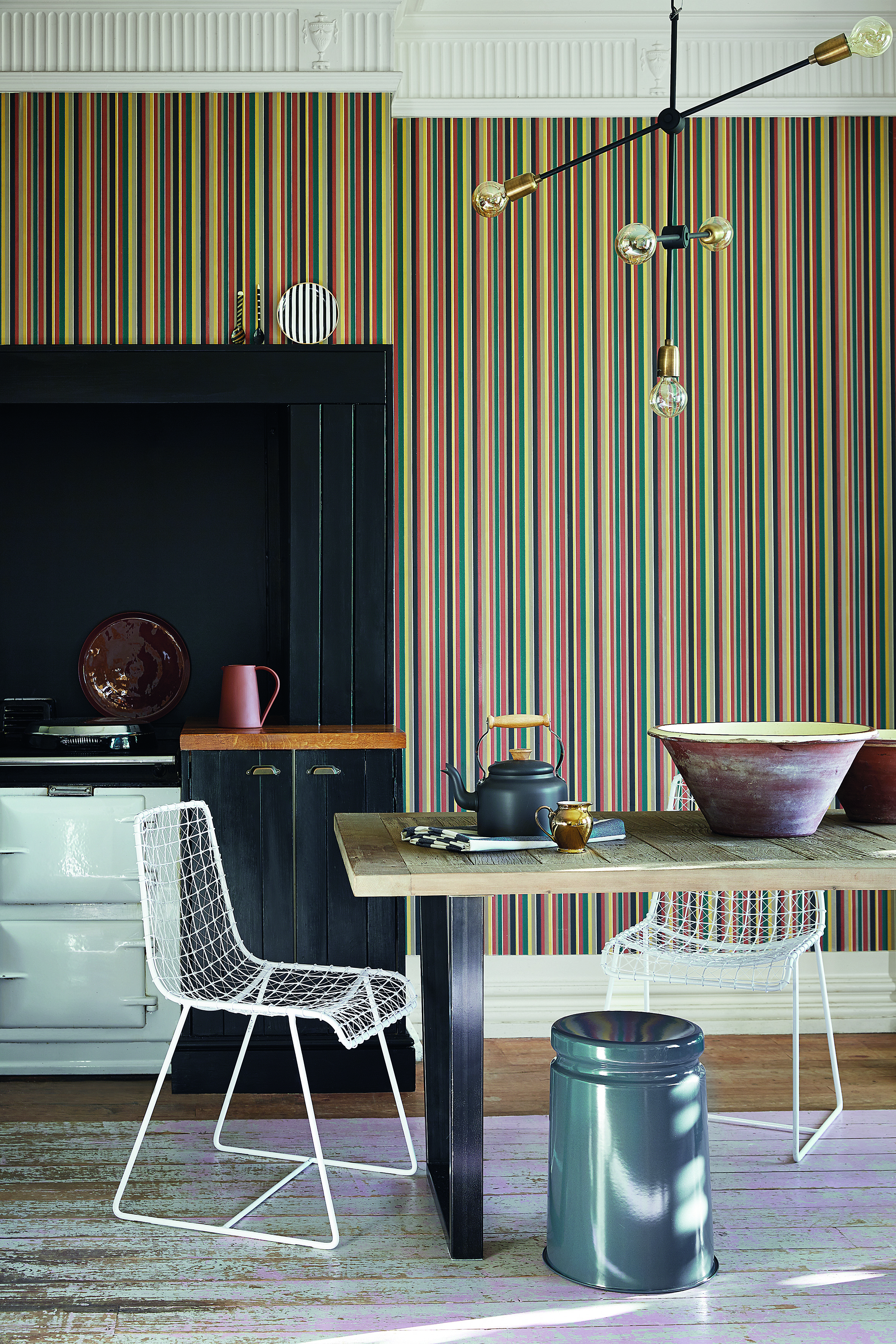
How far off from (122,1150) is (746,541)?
2768 millimetres

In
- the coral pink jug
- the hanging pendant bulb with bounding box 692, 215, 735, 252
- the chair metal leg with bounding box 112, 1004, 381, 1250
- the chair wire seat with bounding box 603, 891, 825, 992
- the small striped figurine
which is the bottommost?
the chair metal leg with bounding box 112, 1004, 381, 1250

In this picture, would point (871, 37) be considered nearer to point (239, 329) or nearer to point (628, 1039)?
point (628, 1039)

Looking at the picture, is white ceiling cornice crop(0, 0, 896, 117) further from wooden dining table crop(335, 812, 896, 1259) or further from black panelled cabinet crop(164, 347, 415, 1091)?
wooden dining table crop(335, 812, 896, 1259)

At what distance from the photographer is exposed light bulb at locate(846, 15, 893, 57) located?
200cm

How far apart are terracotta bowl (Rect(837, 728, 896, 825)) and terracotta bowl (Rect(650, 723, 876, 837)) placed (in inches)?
2.2

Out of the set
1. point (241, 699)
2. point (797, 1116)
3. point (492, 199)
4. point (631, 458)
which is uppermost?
point (492, 199)

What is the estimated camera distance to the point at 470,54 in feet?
13.4

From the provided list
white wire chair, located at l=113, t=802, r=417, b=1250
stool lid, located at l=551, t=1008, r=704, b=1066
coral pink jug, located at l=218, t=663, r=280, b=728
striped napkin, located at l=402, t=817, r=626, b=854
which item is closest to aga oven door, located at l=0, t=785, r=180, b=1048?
white wire chair, located at l=113, t=802, r=417, b=1250

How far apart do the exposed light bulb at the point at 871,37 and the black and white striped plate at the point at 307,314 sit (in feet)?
6.57

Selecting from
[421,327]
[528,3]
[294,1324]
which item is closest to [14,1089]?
[294,1324]

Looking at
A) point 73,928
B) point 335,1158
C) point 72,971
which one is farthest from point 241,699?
point 335,1158

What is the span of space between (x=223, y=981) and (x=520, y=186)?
1906mm

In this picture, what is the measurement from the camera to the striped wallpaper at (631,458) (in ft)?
13.6

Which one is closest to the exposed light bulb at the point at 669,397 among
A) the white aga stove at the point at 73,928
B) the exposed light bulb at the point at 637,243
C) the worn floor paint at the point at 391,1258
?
the exposed light bulb at the point at 637,243
